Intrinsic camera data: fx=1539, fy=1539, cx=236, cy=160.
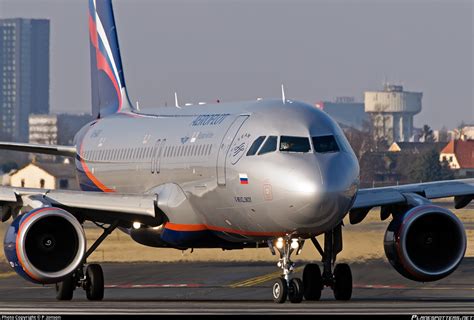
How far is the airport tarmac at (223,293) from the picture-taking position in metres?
31.4

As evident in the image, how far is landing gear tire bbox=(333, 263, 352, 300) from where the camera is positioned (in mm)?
36500

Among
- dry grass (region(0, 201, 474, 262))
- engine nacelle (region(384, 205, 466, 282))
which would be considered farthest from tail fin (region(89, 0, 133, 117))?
engine nacelle (region(384, 205, 466, 282))

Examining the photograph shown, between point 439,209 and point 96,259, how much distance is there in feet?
60.1

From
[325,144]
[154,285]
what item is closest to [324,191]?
[325,144]

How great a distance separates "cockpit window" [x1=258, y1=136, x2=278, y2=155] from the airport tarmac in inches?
131

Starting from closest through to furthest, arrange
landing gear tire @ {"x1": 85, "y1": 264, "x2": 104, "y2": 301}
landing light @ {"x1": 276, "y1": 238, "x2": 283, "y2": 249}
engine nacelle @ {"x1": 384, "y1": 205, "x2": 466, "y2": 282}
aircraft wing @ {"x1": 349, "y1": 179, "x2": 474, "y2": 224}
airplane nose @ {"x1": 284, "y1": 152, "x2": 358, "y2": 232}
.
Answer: airplane nose @ {"x1": 284, "y1": 152, "x2": 358, "y2": 232}, landing light @ {"x1": 276, "y1": 238, "x2": 283, "y2": 249}, engine nacelle @ {"x1": 384, "y1": 205, "x2": 466, "y2": 282}, aircraft wing @ {"x1": 349, "y1": 179, "x2": 474, "y2": 224}, landing gear tire @ {"x1": 85, "y1": 264, "x2": 104, "y2": 301}

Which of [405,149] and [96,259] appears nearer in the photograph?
[96,259]

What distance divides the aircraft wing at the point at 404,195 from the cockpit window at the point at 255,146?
4017mm

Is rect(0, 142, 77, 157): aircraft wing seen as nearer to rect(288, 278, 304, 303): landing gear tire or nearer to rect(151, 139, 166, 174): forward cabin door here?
rect(151, 139, 166, 174): forward cabin door

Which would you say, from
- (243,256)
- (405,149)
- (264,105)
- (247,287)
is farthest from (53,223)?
(405,149)

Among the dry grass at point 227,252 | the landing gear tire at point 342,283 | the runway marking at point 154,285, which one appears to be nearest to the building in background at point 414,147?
the dry grass at point 227,252

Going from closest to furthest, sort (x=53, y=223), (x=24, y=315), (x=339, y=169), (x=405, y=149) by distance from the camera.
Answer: (x=24, y=315) < (x=339, y=169) < (x=53, y=223) < (x=405, y=149)

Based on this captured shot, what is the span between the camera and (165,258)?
51094 millimetres

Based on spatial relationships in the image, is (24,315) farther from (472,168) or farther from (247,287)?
(472,168)
